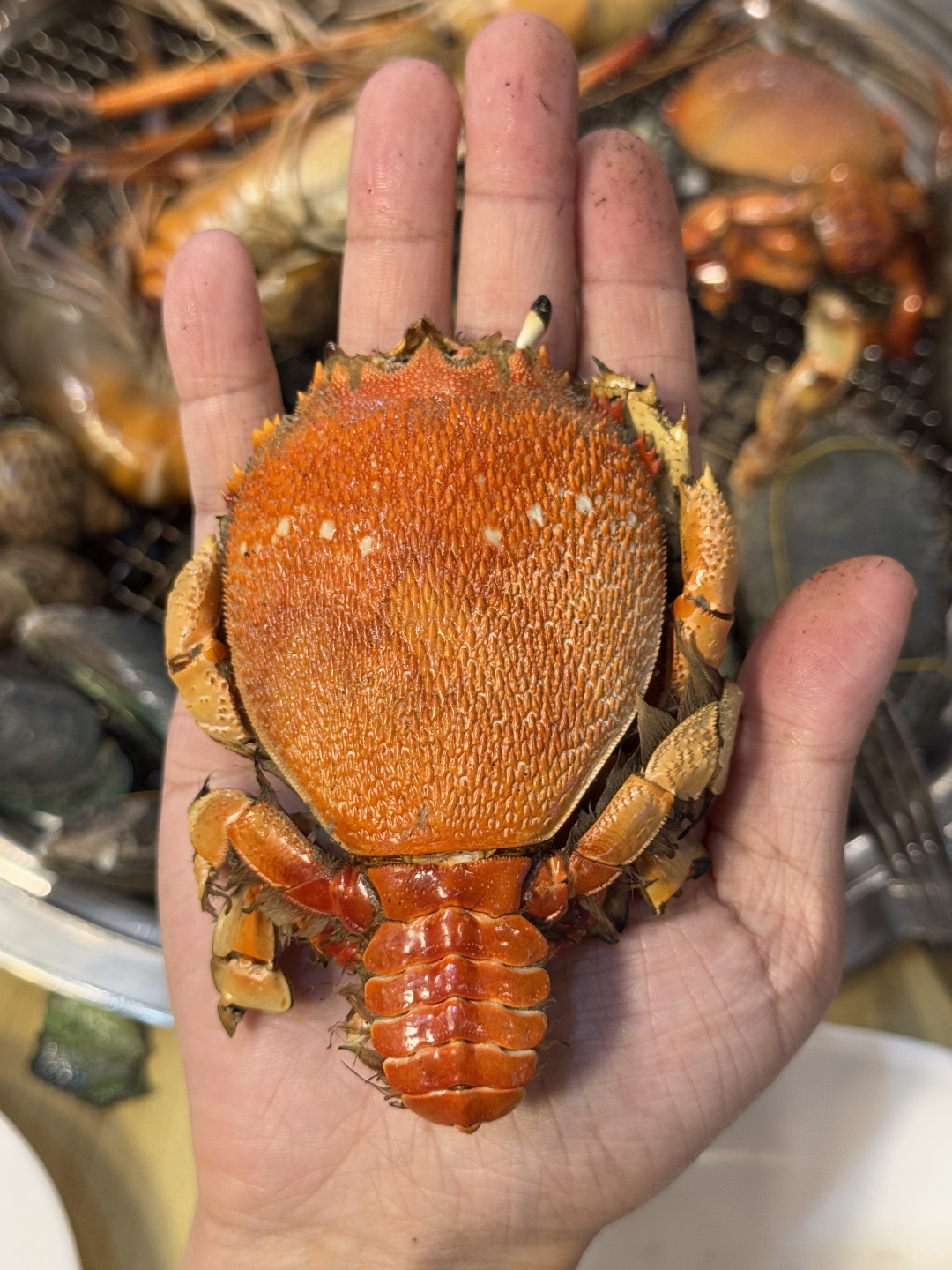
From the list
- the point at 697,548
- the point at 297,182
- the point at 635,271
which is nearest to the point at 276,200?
the point at 297,182

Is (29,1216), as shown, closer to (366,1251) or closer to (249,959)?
(366,1251)

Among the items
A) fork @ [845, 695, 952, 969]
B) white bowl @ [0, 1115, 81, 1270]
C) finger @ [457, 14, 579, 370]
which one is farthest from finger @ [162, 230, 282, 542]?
fork @ [845, 695, 952, 969]

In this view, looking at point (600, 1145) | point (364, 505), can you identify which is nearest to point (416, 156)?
point (364, 505)

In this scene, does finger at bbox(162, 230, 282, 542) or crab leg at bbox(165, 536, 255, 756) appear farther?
finger at bbox(162, 230, 282, 542)

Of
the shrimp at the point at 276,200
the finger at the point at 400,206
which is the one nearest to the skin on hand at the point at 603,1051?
the finger at the point at 400,206

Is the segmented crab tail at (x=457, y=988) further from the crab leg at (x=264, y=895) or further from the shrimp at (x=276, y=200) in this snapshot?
the shrimp at (x=276, y=200)

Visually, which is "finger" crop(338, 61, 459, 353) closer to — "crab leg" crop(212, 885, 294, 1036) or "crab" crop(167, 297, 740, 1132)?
"crab" crop(167, 297, 740, 1132)
